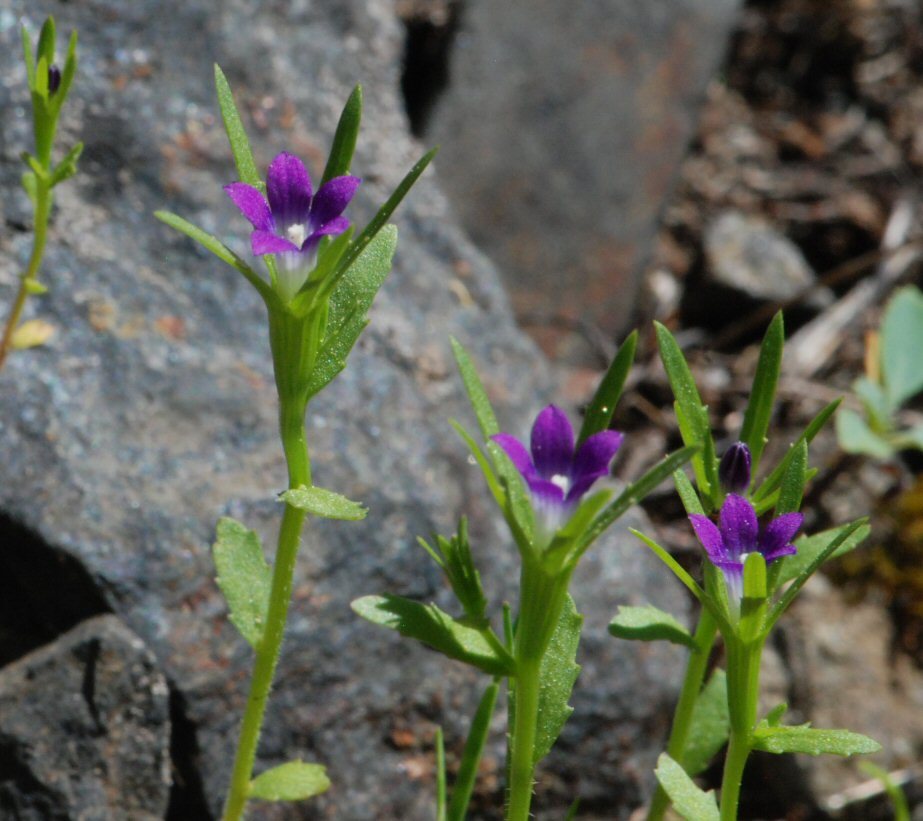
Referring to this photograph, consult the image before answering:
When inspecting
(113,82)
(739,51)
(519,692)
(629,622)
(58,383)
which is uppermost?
(739,51)

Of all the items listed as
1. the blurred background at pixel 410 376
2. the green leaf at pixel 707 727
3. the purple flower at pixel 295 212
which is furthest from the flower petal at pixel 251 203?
the green leaf at pixel 707 727

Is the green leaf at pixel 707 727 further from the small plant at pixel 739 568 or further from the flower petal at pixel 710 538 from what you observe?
the flower petal at pixel 710 538

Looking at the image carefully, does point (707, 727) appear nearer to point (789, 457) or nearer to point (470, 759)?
point (470, 759)

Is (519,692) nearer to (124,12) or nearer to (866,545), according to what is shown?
(124,12)

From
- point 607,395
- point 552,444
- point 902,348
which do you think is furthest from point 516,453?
point 902,348

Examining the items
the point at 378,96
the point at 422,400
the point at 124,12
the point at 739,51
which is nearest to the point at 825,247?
the point at 739,51

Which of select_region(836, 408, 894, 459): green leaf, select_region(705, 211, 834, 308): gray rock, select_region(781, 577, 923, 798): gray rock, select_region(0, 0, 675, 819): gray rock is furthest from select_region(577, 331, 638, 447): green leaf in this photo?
select_region(705, 211, 834, 308): gray rock
